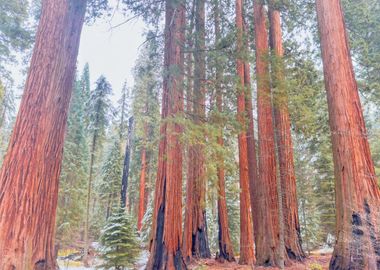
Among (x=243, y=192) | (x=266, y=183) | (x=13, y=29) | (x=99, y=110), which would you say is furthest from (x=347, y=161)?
(x=99, y=110)

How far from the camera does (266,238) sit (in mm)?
6895

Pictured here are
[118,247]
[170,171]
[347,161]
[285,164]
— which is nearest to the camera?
[347,161]

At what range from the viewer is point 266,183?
7094 millimetres

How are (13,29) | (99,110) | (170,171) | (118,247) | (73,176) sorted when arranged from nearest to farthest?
(170,171), (118,247), (13,29), (99,110), (73,176)

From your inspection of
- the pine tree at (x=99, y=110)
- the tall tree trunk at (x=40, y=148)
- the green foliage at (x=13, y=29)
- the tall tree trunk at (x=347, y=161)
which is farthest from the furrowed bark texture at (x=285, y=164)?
the pine tree at (x=99, y=110)

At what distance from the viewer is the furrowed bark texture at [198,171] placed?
7534 mm

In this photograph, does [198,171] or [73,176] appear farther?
[73,176]

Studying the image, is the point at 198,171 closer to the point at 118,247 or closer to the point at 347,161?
the point at 118,247

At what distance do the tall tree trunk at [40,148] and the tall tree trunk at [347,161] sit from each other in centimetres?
408

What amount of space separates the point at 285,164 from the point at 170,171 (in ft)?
11.7

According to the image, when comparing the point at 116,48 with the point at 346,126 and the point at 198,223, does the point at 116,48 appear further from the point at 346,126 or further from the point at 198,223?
the point at 198,223

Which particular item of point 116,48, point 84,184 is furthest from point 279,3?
point 84,184

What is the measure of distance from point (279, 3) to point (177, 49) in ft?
10.5

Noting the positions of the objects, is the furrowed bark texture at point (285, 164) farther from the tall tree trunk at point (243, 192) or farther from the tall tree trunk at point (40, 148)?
the tall tree trunk at point (40, 148)
